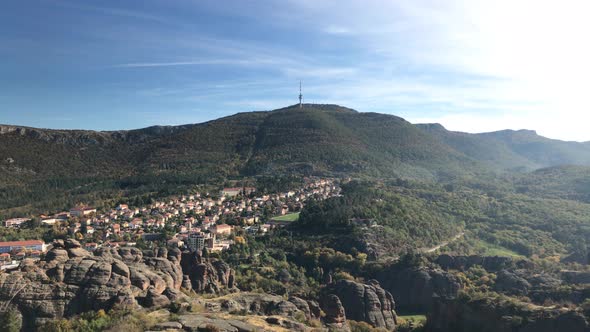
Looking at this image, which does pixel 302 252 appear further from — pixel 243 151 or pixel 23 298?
pixel 243 151

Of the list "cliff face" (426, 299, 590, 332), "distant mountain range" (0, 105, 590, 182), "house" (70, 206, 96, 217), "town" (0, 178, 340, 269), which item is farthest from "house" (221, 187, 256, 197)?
"cliff face" (426, 299, 590, 332)

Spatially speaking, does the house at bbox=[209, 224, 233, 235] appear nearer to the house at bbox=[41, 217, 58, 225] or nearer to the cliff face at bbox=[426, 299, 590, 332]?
the house at bbox=[41, 217, 58, 225]

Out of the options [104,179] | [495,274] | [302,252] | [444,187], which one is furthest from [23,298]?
[104,179]

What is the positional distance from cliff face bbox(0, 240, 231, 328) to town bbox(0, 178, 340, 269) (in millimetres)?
32592

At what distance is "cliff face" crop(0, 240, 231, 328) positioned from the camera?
30.2 metres

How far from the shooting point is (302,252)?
74.7 metres

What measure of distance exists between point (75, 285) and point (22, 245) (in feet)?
163

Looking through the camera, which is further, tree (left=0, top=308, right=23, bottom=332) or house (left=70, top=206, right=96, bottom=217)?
house (left=70, top=206, right=96, bottom=217)

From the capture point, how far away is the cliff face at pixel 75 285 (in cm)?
3020

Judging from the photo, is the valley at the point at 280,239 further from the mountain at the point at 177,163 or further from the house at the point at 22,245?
the mountain at the point at 177,163

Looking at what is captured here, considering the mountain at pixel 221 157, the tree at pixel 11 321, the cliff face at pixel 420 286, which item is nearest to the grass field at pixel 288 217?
the cliff face at pixel 420 286

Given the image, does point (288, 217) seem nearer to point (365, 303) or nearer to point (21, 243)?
point (21, 243)

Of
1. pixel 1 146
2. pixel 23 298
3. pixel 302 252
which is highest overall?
pixel 1 146

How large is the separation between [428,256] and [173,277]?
42.5m
